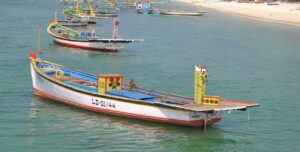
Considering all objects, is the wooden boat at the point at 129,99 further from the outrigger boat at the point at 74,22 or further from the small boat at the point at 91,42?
the outrigger boat at the point at 74,22

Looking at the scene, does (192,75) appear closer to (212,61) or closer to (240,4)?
(212,61)

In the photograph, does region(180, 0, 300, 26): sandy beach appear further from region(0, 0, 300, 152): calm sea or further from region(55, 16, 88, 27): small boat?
region(55, 16, 88, 27): small boat

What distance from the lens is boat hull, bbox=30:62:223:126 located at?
3309cm

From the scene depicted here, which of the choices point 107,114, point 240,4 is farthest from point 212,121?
point 240,4

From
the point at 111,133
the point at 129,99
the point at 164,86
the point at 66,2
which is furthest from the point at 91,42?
the point at 66,2

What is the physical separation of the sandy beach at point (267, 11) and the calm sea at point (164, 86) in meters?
30.3

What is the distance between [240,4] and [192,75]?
12637 centimetres

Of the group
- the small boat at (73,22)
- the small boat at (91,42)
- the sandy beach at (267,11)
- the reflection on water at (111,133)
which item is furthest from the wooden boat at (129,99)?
the sandy beach at (267,11)

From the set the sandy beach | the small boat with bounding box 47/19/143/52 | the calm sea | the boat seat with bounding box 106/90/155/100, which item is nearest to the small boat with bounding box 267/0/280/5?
the sandy beach

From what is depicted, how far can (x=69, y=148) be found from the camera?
30062 millimetres

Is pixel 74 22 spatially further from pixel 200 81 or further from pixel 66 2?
pixel 66 2

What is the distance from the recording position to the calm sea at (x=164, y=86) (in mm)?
31828

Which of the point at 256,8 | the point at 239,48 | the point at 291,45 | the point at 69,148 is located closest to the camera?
the point at 69,148

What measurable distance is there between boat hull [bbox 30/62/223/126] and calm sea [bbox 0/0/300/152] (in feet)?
1.55
